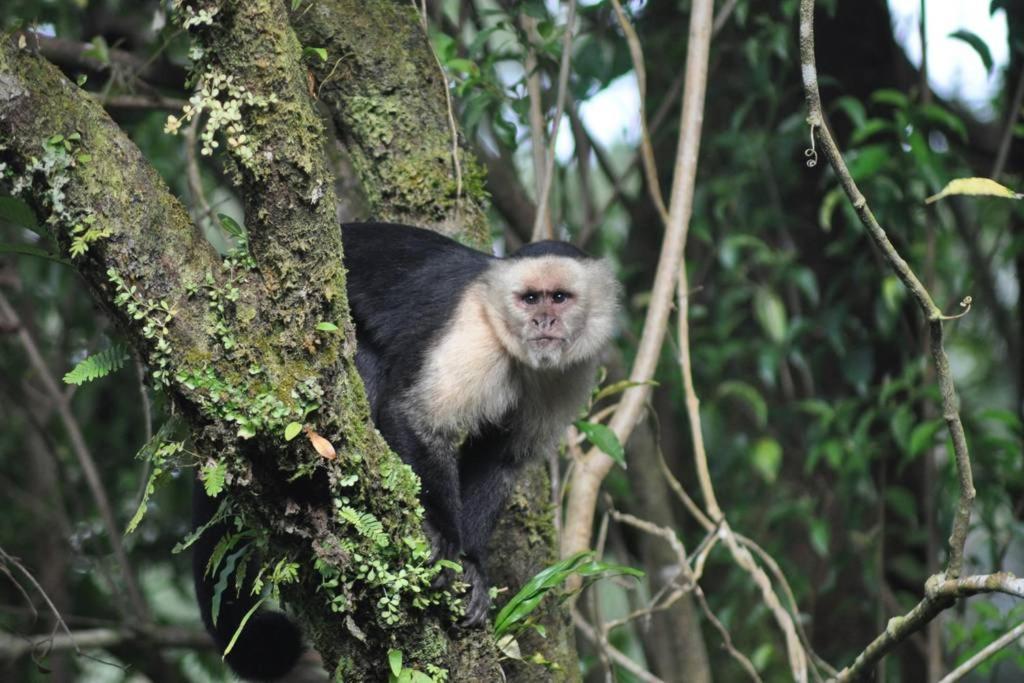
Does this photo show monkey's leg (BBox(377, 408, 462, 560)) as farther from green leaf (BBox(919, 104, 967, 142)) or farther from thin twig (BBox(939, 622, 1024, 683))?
green leaf (BBox(919, 104, 967, 142))

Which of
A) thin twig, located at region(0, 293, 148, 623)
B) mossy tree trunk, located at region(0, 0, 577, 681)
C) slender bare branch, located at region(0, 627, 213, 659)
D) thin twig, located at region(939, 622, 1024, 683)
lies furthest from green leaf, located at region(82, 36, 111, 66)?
thin twig, located at region(939, 622, 1024, 683)

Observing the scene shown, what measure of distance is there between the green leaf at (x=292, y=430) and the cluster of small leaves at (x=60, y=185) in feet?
1.63

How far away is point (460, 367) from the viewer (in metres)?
3.08

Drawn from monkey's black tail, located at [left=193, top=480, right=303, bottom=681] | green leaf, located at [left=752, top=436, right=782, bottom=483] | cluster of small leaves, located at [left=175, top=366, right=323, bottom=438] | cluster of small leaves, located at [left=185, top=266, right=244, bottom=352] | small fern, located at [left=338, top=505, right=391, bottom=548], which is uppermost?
cluster of small leaves, located at [left=185, top=266, right=244, bottom=352]

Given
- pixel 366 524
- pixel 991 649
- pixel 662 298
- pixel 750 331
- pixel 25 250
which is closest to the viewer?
pixel 991 649

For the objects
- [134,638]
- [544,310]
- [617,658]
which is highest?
[544,310]

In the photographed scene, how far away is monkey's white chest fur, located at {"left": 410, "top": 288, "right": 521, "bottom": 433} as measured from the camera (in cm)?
302

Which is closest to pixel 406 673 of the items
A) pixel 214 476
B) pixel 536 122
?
pixel 214 476

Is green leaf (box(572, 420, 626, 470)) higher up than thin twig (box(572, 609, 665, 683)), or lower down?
higher up

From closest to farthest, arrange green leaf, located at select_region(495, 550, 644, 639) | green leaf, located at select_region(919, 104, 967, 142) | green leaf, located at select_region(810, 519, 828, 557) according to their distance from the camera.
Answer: green leaf, located at select_region(495, 550, 644, 639), green leaf, located at select_region(919, 104, 967, 142), green leaf, located at select_region(810, 519, 828, 557)

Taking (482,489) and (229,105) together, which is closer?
(229,105)

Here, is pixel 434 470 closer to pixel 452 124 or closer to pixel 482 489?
pixel 482 489

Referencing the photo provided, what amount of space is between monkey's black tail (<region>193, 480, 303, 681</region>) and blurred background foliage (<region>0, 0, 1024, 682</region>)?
1.43 metres

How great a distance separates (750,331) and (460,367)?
3.18 metres
